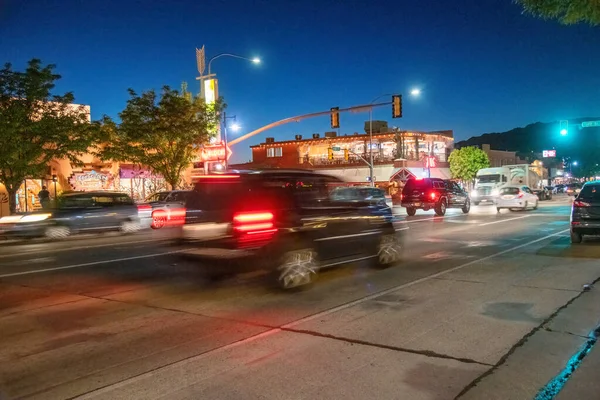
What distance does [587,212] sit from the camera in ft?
42.5

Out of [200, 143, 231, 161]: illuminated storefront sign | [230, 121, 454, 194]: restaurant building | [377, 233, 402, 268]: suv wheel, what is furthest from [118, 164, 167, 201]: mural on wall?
[377, 233, 402, 268]: suv wheel

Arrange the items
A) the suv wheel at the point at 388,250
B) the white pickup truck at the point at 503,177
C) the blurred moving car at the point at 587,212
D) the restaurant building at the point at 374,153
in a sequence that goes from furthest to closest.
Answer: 1. the restaurant building at the point at 374,153
2. the white pickup truck at the point at 503,177
3. the blurred moving car at the point at 587,212
4. the suv wheel at the point at 388,250

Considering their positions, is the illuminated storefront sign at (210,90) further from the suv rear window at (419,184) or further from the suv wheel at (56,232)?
the suv wheel at (56,232)

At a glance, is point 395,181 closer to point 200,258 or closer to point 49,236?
point 49,236

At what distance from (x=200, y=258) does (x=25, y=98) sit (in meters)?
18.6

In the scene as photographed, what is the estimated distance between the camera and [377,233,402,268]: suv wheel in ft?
34.9

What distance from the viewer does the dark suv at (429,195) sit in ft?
86.0

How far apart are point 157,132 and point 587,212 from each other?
2233 centimetres

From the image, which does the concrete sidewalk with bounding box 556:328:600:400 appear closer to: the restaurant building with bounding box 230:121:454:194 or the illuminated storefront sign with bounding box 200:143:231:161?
the illuminated storefront sign with bounding box 200:143:231:161

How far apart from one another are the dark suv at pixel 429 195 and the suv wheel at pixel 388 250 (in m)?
15.7

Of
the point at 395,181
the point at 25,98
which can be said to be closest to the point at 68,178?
the point at 25,98

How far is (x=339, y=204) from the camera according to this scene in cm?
952

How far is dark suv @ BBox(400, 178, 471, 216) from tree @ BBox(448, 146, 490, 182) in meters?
32.4

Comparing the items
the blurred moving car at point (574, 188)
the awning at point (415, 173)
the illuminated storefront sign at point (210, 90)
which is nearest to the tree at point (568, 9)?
the blurred moving car at point (574, 188)
